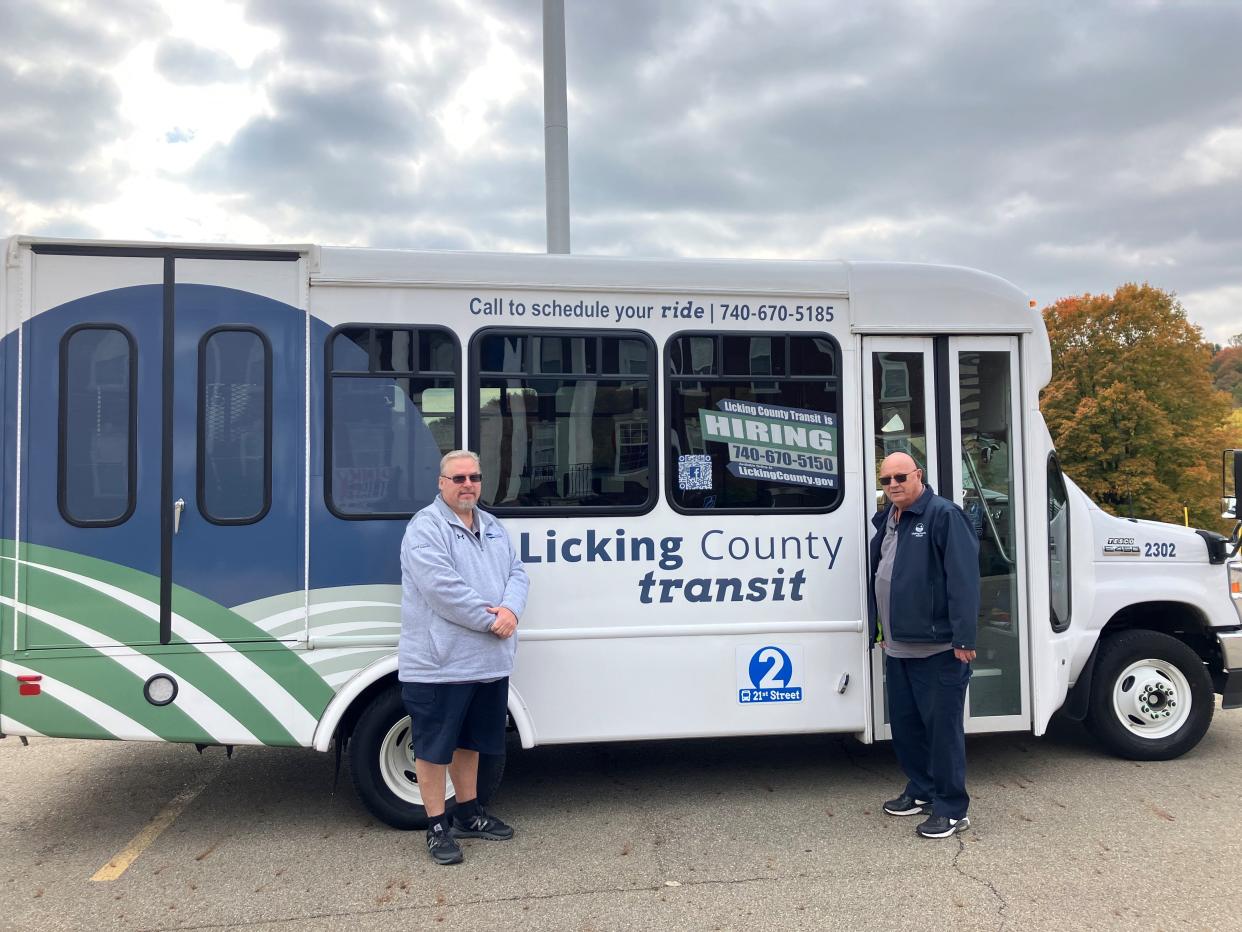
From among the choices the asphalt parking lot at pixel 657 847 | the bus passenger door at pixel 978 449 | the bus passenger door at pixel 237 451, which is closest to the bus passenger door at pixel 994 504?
the bus passenger door at pixel 978 449

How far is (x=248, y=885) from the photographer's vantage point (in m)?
3.84

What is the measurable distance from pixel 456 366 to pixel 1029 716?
3485mm

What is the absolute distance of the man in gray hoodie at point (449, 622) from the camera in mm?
3883

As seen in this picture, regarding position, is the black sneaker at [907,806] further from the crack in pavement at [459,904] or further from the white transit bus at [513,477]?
the crack in pavement at [459,904]

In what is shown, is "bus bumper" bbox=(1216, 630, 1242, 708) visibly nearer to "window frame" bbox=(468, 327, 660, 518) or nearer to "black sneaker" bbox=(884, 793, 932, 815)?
"black sneaker" bbox=(884, 793, 932, 815)

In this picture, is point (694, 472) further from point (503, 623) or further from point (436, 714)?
point (436, 714)

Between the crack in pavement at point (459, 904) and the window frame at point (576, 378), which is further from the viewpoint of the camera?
the window frame at point (576, 378)

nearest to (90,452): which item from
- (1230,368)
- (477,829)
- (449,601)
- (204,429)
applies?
(204,429)

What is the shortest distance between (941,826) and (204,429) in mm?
3826

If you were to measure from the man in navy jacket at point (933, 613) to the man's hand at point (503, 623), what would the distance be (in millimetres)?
1742

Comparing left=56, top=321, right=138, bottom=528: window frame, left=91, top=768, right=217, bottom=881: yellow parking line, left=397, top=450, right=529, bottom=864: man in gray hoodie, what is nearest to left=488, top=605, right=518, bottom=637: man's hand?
left=397, top=450, right=529, bottom=864: man in gray hoodie

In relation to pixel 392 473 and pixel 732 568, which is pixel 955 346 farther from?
pixel 392 473

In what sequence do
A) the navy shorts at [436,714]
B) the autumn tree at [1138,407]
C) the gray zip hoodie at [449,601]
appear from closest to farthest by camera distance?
the gray zip hoodie at [449,601], the navy shorts at [436,714], the autumn tree at [1138,407]

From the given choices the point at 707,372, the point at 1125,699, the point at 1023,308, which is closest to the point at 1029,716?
the point at 1125,699
